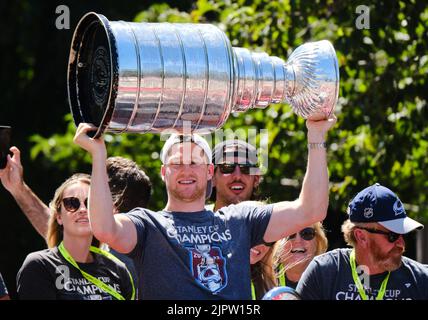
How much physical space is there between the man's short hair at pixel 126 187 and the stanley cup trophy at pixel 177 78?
1394 millimetres

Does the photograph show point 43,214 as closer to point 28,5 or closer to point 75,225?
point 75,225

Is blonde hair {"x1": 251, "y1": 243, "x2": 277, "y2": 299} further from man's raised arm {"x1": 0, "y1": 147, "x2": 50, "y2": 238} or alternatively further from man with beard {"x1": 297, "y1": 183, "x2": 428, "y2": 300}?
man's raised arm {"x1": 0, "y1": 147, "x2": 50, "y2": 238}

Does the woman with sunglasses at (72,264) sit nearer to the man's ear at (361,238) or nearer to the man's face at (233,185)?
the man's face at (233,185)

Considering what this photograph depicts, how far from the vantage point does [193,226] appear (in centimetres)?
520

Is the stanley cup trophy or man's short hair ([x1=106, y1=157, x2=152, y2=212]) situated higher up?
the stanley cup trophy

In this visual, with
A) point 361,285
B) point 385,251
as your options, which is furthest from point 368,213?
point 361,285

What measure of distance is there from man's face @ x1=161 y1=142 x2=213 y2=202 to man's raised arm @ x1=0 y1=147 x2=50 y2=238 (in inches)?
39.8

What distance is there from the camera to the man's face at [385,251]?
5520mm

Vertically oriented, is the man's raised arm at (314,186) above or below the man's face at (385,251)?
above

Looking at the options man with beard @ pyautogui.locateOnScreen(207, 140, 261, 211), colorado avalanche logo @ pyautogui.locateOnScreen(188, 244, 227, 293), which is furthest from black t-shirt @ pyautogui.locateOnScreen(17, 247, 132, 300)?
man with beard @ pyautogui.locateOnScreen(207, 140, 261, 211)

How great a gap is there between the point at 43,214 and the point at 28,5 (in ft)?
26.2

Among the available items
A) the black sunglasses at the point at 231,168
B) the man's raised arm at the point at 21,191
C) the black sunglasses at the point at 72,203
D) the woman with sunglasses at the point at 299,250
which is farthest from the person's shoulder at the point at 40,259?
the black sunglasses at the point at 231,168

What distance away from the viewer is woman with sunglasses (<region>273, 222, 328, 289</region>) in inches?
249
